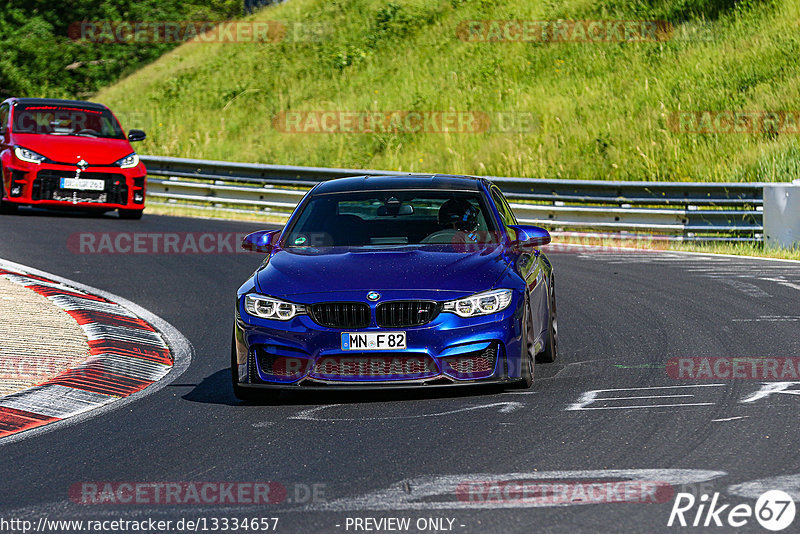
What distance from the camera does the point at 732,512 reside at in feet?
16.9

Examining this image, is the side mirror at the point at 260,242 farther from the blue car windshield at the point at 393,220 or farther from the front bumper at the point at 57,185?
the front bumper at the point at 57,185

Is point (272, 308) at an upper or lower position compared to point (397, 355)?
upper

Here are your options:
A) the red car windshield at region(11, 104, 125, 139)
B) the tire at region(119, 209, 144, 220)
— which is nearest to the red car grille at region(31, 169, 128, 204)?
the tire at region(119, 209, 144, 220)

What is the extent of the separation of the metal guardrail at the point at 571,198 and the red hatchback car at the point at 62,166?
4.08 m

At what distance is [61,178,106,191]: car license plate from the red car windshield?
1.20 metres

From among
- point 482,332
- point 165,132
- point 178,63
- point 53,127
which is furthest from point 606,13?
point 482,332

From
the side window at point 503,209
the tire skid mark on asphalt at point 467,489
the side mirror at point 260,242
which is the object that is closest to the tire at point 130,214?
the side window at point 503,209

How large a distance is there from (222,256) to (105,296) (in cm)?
414

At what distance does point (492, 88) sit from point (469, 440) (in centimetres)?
2719

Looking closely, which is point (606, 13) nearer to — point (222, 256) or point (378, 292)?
point (222, 256)

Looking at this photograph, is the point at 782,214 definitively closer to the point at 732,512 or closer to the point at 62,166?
the point at 62,166

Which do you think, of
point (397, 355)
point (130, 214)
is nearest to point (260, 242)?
point (397, 355)

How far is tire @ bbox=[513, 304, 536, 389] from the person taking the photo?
7977 mm

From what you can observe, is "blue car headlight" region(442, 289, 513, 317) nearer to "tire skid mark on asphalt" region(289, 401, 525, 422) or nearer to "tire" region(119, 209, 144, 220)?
"tire skid mark on asphalt" region(289, 401, 525, 422)
